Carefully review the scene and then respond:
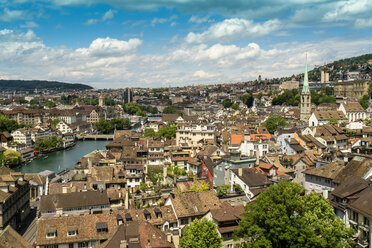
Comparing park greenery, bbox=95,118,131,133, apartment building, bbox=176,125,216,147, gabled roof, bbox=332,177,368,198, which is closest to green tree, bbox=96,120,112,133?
park greenery, bbox=95,118,131,133

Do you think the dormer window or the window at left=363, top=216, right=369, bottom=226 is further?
the dormer window

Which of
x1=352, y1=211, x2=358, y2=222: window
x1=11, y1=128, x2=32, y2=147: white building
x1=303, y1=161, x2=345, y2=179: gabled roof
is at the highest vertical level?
x1=303, y1=161, x2=345, y2=179: gabled roof

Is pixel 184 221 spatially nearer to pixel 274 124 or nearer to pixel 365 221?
pixel 365 221

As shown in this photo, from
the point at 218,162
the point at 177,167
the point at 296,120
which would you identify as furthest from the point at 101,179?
the point at 296,120

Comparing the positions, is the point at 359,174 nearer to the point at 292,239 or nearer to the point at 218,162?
the point at 292,239

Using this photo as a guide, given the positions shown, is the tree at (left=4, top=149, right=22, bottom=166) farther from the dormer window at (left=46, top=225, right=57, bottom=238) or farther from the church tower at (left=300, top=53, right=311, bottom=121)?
the church tower at (left=300, top=53, right=311, bottom=121)

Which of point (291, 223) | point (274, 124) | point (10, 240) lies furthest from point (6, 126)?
point (291, 223)

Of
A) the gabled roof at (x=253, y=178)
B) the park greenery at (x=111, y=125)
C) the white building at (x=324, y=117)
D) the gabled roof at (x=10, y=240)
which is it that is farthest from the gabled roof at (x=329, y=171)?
the park greenery at (x=111, y=125)
